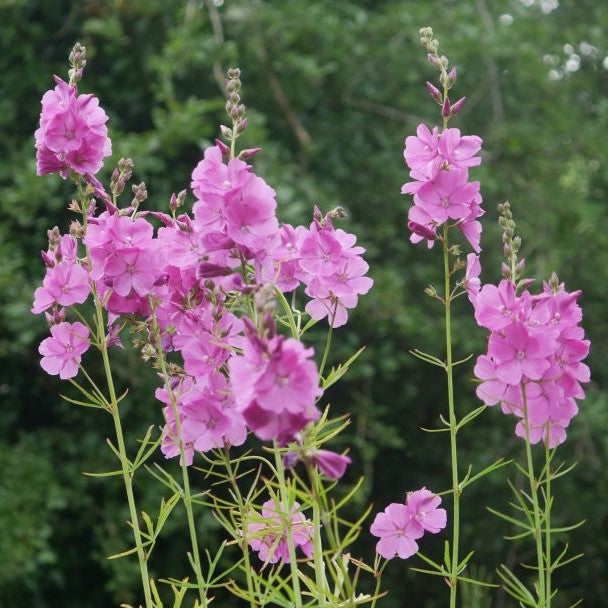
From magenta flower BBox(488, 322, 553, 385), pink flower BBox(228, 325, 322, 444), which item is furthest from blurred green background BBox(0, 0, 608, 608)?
pink flower BBox(228, 325, 322, 444)

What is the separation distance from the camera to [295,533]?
4.94 feet

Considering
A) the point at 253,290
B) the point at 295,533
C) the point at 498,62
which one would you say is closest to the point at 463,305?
the point at 498,62

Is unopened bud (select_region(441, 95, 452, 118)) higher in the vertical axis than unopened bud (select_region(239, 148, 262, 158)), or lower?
lower

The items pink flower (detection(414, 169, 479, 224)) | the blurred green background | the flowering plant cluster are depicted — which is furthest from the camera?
the blurred green background

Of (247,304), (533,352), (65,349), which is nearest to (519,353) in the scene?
(533,352)

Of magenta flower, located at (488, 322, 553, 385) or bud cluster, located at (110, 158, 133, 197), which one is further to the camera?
bud cluster, located at (110, 158, 133, 197)

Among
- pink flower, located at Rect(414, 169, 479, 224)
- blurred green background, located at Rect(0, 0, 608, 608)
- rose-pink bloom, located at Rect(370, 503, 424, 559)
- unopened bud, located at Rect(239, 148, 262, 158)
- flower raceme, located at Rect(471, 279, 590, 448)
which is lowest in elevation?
blurred green background, located at Rect(0, 0, 608, 608)

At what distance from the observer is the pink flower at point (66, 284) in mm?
1405

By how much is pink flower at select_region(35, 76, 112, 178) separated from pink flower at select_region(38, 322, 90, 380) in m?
0.22

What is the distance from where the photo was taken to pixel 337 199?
4555mm

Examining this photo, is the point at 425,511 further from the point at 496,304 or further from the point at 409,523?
the point at 496,304

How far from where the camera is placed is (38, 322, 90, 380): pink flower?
58.9 inches

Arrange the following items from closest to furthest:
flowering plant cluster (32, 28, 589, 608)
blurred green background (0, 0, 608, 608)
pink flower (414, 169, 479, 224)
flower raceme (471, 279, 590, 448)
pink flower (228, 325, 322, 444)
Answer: pink flower (228, 325, 322, 444) < flowering plant cluster (32, 28, 589, 608) < flower raceme (471, 279, 590, 448) < pink flower (414, 169, 479, 224) < blurred green background (0, 0, 608, 608)

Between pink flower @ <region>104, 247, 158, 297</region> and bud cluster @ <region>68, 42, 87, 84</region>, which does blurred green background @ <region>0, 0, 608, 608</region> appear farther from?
pink flower @ <region>104, 247, 158, 297</region>
